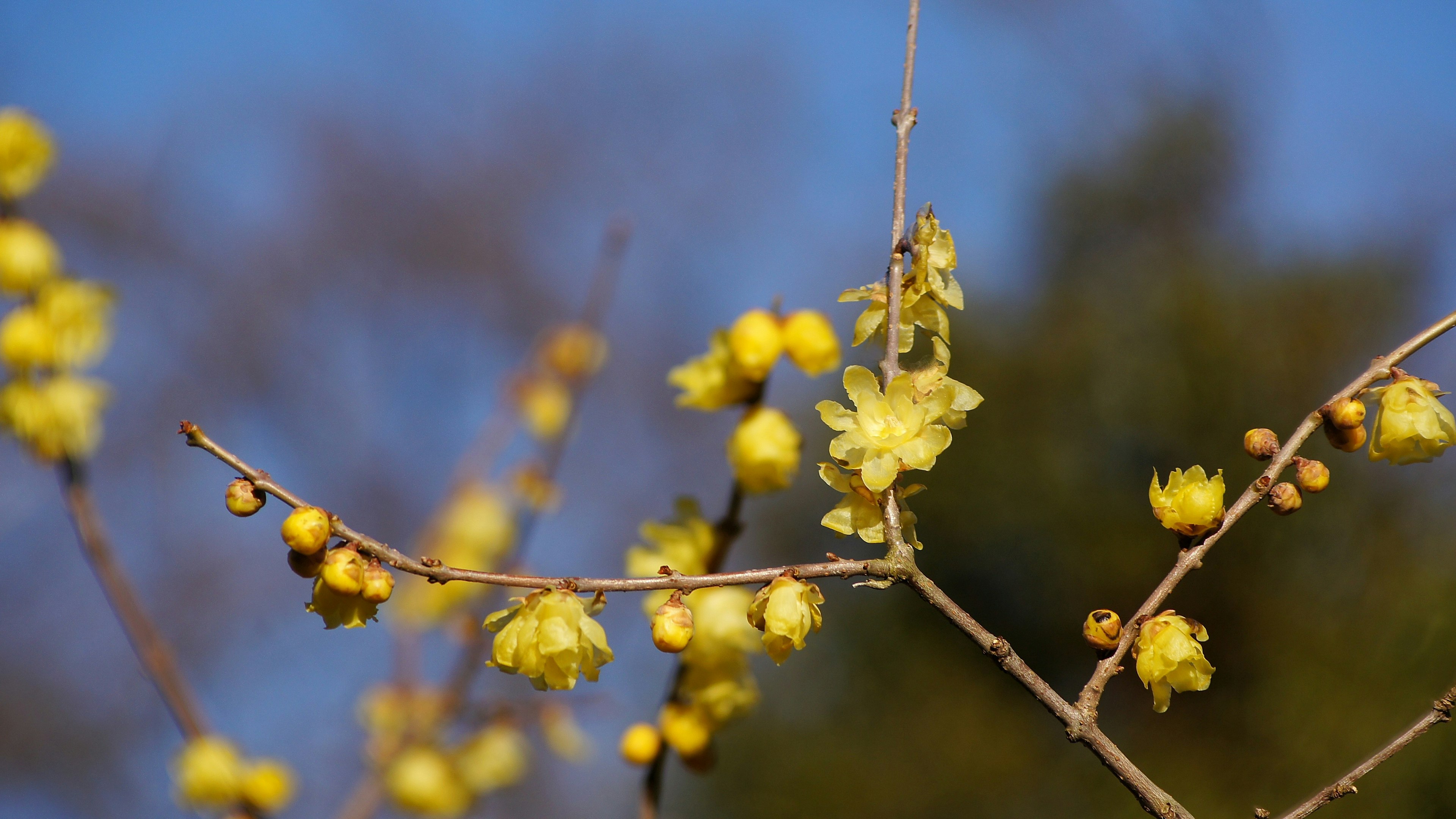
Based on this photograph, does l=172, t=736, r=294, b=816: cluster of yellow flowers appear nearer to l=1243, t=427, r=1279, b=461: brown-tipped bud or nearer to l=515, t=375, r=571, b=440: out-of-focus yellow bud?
l=515, t=375, r=571, b=440: out-of-focus yellow bud

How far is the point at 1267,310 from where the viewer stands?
16.0ft

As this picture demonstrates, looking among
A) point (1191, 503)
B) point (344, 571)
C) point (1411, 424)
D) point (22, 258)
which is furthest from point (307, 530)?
point (22, 258)

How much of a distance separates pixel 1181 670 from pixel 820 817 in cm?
395

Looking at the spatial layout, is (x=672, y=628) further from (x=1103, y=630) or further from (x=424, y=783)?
(x=424, y=783)

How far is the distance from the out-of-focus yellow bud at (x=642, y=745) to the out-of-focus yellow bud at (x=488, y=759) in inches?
22.1

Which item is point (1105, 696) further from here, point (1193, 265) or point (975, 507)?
point (1193, 265)

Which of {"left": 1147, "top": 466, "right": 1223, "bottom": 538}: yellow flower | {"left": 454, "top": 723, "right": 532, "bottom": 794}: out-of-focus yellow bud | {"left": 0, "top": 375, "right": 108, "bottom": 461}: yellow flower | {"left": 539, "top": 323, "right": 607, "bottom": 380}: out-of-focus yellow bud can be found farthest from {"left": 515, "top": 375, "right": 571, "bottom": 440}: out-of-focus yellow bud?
{"left": 1147, "top": 466, "right": 1223, "bottom": 538}: yellow flower

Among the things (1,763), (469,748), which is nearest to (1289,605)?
(469,748)

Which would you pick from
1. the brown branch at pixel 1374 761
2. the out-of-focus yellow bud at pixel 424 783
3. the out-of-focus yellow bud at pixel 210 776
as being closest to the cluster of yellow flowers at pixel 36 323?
the out-of-focus yellow bud at pixel 210 776

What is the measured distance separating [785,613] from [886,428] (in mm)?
116

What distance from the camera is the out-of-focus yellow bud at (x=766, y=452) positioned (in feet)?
2.20

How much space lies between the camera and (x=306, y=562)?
0.48 meters

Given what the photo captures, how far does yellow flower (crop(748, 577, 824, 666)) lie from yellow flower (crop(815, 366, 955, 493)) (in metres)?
0.07

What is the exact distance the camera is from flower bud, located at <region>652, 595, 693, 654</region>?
19.9 inches
